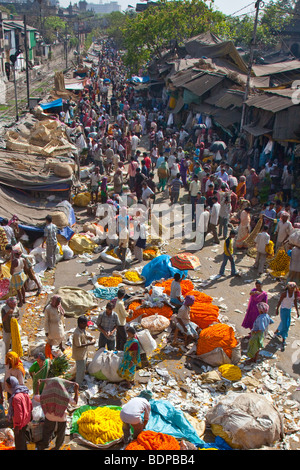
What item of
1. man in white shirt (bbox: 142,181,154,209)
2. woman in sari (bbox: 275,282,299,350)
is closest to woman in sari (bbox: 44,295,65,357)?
woman in sari (bbox: 275,282,299,350)

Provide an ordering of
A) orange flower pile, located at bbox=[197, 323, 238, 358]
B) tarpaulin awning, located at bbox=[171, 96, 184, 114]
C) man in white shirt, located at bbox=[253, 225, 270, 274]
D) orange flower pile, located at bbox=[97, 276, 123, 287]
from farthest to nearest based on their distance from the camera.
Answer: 1. tarpaulin awning, located at bbox=[171, 96, 184, 114]
2. man in white shirt, located at bbox=[253, 225, 270, 274]
3. orange flower pile, located at bbox=[97, 276, 123, 287]
4. orange flower pile, located at bbox=[197, 323, 238, 358]

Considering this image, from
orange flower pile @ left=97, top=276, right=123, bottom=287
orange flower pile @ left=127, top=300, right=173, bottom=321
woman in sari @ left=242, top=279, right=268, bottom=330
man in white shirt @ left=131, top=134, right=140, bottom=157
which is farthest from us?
man in white shirt @ left=131, top=134, right=140, bottom=157

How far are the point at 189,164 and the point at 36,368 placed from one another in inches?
497

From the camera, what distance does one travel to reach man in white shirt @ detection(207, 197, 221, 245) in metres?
12.3

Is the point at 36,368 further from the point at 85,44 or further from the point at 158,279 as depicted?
the point at 85,44

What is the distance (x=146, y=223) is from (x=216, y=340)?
554cm

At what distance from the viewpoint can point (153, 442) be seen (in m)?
5.39

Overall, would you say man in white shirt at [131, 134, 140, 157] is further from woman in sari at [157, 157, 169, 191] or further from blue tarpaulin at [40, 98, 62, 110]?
blue tarpaulin at [40, 98, 62, 110]

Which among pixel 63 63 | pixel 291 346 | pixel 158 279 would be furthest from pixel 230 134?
pixel 63 63

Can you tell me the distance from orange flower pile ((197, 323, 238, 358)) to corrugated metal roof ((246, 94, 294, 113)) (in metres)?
10.3

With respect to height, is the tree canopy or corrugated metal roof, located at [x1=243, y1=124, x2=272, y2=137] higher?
the tree canopy

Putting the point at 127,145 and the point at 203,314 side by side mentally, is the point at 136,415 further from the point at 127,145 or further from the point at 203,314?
the point at 127,145

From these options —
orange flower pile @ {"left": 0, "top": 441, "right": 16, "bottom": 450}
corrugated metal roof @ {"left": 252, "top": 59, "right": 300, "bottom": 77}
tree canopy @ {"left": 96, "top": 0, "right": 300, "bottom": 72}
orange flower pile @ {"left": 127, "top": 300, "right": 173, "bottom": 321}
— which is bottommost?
orange flower pile @ {"left": 127, "top": 300, "right": 173, "bottom": 321}

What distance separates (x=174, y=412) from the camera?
6.21 metres
